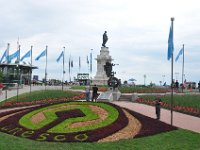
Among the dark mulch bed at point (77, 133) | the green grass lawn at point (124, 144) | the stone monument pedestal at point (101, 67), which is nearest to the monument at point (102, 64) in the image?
the stone monument pedestal at point (101, 67)

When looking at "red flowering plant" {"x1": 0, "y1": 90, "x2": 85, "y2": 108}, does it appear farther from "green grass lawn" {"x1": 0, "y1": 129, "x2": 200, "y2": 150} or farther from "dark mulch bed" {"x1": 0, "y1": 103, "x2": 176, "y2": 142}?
"green grass lawn" {"x1": 0, "y1": 129, "x2": 200, "y2": 150}

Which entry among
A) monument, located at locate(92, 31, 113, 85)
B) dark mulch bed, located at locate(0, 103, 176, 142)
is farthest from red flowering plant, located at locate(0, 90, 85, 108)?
monument, located at locate(92, 31, 113, 85)

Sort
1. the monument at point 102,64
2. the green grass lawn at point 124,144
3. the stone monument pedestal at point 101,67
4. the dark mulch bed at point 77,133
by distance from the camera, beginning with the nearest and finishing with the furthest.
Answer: the green grass lawn at point 124,144 → the dark mulch bed at point 77,133 → the monument at point 102,64 → the stone monument pedestal at point 101,67

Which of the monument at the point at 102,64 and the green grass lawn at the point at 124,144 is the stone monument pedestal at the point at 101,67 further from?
the green grass lawn at the point at 124,144

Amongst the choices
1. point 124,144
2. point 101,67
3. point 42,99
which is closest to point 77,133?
point 124,144

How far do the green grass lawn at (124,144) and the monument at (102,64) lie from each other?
47.6 m

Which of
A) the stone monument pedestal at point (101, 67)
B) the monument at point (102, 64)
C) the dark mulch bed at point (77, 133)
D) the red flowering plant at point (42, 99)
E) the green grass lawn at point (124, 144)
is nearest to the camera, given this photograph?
the green grass lawn at point (124, 144)

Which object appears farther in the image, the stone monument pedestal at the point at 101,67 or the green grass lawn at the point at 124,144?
the stone monument pedestal at the point at 101,67

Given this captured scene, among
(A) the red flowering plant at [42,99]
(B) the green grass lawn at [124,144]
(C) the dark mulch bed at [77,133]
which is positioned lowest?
(B) the green grass lawn at [124,144]

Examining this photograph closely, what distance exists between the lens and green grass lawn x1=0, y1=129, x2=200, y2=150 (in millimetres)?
17250

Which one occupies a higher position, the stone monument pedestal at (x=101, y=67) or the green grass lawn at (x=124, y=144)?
the stone monument pedestal at (x=101, y=67)

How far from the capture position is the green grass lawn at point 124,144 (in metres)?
17.2

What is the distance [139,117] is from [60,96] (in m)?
18.7

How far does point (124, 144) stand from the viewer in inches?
704
